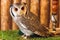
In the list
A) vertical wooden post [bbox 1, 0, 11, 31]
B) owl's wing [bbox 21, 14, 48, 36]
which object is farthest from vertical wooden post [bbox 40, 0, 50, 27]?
owl's wing [bbox 21, 14, 48, 36]

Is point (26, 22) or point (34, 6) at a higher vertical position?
point (34, 6)

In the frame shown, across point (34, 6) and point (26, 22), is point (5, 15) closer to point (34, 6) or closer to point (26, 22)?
point (34, 6)

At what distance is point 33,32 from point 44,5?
808 millimetres

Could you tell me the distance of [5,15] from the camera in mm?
2432

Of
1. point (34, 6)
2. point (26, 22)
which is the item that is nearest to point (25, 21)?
point (26, 22)

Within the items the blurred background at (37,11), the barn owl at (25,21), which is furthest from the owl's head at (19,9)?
the blurred background at (37,11)

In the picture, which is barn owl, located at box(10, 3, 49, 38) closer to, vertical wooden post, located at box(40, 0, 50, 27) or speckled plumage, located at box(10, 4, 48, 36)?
speckled plumage, located at box(10, 4, 48, 36)

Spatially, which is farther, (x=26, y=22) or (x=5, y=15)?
(x=5, y=15)

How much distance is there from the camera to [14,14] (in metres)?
1.64

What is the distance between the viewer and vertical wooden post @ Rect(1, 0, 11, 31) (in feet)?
7.95

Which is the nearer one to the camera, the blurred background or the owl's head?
the owl's head

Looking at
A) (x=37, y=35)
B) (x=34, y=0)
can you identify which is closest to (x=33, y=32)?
(x=37, y=35)

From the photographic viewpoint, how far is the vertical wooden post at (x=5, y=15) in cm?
242

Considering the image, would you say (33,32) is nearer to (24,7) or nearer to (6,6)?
(24,7)
